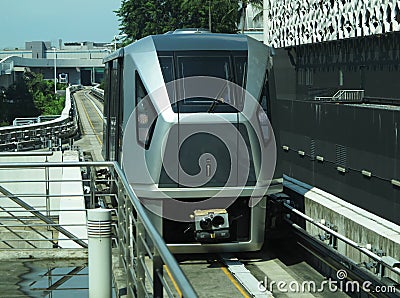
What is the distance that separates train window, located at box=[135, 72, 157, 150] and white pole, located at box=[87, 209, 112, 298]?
652 cm

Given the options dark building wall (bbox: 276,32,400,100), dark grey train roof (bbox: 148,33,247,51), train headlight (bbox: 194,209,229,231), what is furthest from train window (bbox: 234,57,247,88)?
dark building wall (bbox: 276,32,400,100)

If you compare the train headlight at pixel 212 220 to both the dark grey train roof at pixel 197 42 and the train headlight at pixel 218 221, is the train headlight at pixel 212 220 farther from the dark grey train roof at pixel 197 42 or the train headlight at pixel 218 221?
the dark grey train roof at pixel 197 42

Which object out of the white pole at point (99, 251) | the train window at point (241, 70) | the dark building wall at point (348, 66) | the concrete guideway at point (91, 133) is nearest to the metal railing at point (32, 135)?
the concrete guideway at point (91, 133)

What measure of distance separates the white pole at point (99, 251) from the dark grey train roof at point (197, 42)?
7386mm

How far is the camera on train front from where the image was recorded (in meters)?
14.0

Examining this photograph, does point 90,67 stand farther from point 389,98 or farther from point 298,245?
point 298,245

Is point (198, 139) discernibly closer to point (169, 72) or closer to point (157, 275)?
point (169, 72)

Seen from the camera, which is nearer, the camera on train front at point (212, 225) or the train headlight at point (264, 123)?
the camera on train front at point (212, 225)

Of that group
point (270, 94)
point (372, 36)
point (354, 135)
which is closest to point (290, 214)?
point (270, 94)

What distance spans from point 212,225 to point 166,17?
7825 centimetres

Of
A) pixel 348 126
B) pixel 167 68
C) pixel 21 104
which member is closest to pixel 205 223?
pixel 167 68

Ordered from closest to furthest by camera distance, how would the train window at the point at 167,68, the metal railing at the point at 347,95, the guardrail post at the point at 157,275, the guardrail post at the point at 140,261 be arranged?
the guardrail post at the point at 157,275 → the guardrail post at the point at 140,261 → the train window at the point at 167,68 → the metal railing at the point at 347,95

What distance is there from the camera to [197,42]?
15062 millimetres

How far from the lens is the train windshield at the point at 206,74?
14.3 meters
